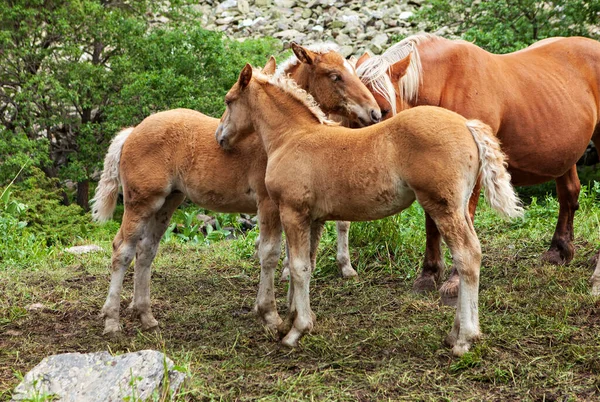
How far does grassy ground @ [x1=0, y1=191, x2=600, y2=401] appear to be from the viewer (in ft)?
13.7

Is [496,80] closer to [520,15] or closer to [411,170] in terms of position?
[411,170]

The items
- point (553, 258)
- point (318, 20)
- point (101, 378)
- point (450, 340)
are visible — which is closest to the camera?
point (101, 378)

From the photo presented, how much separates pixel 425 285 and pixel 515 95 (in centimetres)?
181

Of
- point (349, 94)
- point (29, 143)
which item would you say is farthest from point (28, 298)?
point (29, 143)

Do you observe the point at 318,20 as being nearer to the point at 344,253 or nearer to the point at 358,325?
the point at 344,253

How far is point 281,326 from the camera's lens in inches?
198

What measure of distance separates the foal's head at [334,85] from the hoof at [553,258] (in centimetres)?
258

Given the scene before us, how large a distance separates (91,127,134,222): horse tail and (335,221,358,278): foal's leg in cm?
217

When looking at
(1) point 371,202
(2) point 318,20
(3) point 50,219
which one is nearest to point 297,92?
(1) point 371,202

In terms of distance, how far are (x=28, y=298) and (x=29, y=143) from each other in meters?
13.8

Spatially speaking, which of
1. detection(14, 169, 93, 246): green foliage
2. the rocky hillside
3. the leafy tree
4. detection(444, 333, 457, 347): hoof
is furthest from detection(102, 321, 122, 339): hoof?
the rocky hillside

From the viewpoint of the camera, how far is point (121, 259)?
5531 mm

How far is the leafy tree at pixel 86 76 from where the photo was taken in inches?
775

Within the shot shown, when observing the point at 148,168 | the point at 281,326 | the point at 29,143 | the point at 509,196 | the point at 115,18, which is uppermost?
the point at 509,196
